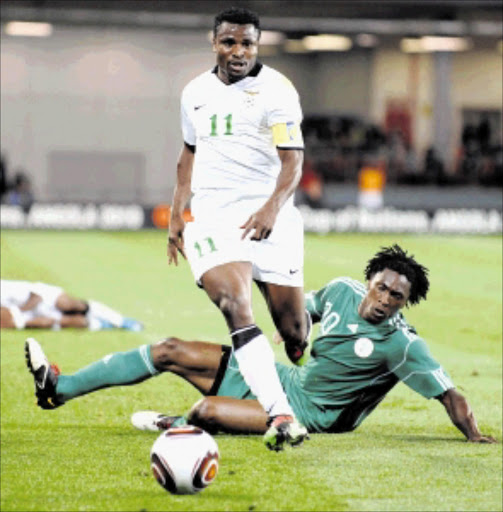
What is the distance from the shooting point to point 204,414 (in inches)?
290

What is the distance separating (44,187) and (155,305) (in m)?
19.0

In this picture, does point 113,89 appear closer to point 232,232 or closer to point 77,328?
point 77,328

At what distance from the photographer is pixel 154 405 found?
9.09m

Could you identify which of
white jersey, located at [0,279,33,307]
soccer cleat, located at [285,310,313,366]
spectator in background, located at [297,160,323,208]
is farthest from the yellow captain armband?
spectator in background, located at [297,160,323,208]

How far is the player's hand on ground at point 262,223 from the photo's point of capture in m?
6.59

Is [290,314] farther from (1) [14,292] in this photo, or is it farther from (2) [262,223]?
(1) [14,292]

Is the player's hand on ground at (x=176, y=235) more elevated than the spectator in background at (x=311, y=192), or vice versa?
the player's hand on ground at (x=176, y=235)

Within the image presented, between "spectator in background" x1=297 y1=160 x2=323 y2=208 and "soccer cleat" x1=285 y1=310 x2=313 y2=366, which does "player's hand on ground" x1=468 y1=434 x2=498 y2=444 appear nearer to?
"soccer cleat" x1=285 y1=310 x2=313 y2=366

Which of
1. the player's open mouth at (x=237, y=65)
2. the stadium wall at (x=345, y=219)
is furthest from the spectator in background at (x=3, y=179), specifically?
the player's open mouth at (x=237, y=65)

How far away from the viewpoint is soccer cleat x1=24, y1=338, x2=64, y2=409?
7.43 m

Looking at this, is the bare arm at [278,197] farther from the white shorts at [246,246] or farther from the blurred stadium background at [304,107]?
the blurred stadium background at [304,107]

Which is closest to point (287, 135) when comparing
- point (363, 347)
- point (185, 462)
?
point (363, 347)

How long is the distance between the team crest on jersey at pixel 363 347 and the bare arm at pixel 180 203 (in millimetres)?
1133

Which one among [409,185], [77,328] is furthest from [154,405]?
[409,185]
